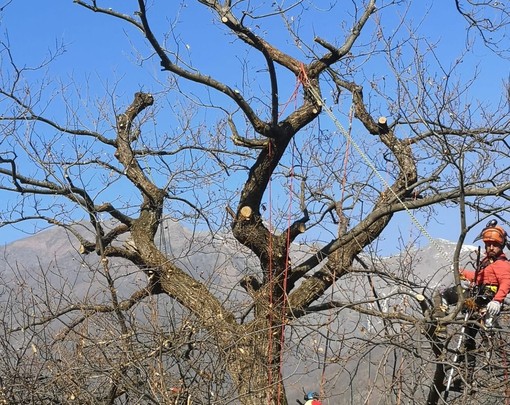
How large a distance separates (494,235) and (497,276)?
0.34 meters

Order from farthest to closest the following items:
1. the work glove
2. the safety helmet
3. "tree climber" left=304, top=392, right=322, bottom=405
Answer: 1. the safety helmet
2. "tree climber" left=304, top=392, right=322, bottom=405
3. the work glove

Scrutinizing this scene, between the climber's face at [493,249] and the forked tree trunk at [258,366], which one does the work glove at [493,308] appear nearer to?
the climber's face at [493,249]

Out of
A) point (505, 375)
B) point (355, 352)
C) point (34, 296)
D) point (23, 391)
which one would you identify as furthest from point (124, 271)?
point (505, 375)

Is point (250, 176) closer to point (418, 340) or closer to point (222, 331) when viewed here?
point (222, 331)

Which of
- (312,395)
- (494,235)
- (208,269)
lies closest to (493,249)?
(494,235)

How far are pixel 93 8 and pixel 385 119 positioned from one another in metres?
3.20

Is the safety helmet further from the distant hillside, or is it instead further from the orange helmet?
the orange helmet

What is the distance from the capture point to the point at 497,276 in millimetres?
6250

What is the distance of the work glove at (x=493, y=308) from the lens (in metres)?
5.99

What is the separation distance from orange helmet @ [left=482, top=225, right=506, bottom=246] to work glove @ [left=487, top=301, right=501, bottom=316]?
0.57 meters

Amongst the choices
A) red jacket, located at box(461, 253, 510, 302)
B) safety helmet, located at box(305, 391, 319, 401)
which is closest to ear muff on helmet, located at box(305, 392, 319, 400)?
safety helmet, located at box(305, 391, 319, 401)

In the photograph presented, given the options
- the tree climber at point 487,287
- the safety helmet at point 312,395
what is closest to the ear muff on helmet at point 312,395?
the safety helmet at point 312,395

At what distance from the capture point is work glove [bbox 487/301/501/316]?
5.99 metres

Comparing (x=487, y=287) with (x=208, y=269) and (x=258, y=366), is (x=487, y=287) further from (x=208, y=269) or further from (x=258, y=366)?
(x=208, y=269)
